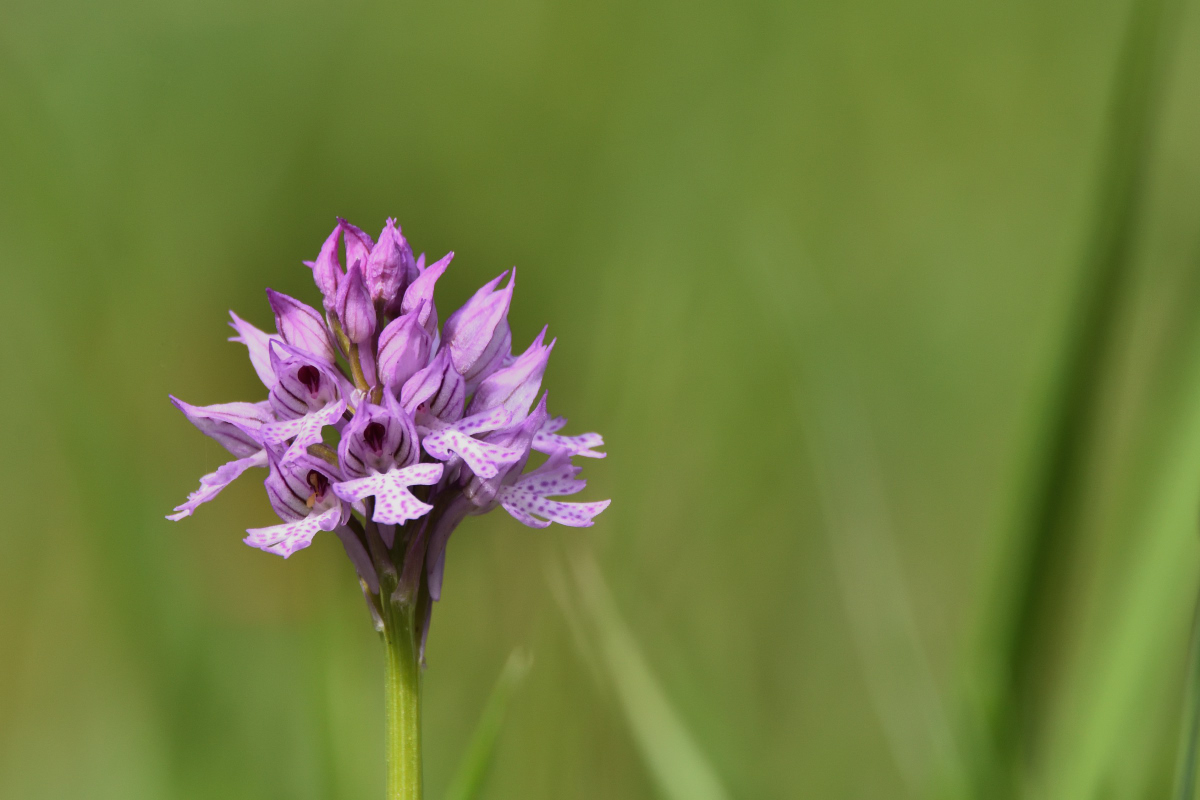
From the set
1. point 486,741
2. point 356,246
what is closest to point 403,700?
point 486,741

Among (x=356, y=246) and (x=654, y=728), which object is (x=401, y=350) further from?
(x=654, y=728)

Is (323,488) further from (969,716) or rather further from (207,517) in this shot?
(207,517)

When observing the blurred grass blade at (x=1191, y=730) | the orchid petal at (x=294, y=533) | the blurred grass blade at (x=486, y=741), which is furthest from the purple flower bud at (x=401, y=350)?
the blurred grass blade at (x=1191, y=730)

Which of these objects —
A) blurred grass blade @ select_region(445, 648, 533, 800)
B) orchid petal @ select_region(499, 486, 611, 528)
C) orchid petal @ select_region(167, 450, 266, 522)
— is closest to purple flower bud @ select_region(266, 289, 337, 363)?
orchid petal @ select_region(167, 450, 266, 522)

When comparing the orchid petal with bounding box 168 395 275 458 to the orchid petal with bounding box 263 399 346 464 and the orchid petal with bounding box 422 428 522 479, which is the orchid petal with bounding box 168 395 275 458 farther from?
the orchid petal with bounding box 422 428 522 479

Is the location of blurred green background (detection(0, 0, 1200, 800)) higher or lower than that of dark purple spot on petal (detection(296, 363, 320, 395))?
lower
